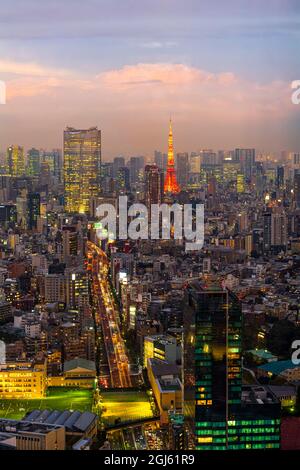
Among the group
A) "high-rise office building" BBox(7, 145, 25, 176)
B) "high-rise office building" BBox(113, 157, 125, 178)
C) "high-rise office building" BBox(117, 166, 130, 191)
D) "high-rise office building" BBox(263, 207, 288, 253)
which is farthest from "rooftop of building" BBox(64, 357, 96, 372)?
"high-rise office building" BBox(263, 207, 288, 253)

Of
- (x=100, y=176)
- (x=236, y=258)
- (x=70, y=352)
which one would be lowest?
(x=70, y=352)

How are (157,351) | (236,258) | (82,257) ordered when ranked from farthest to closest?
(82,257) < (236,258) < (157,351)

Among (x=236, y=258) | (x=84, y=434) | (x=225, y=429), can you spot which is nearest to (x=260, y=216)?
(x=236, y=258)

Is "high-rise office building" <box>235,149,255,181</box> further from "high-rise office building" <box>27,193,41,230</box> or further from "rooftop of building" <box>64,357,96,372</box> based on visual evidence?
"high-rise office building" <box>27,193,41,230</box>

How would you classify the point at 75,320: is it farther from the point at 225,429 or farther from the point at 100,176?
the point at 225,429

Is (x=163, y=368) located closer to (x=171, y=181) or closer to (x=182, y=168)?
(x=182, y=168)

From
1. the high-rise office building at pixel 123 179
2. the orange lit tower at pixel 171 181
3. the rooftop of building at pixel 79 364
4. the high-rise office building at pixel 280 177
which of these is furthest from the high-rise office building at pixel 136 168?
the rooftop of building at pixel 79 364
